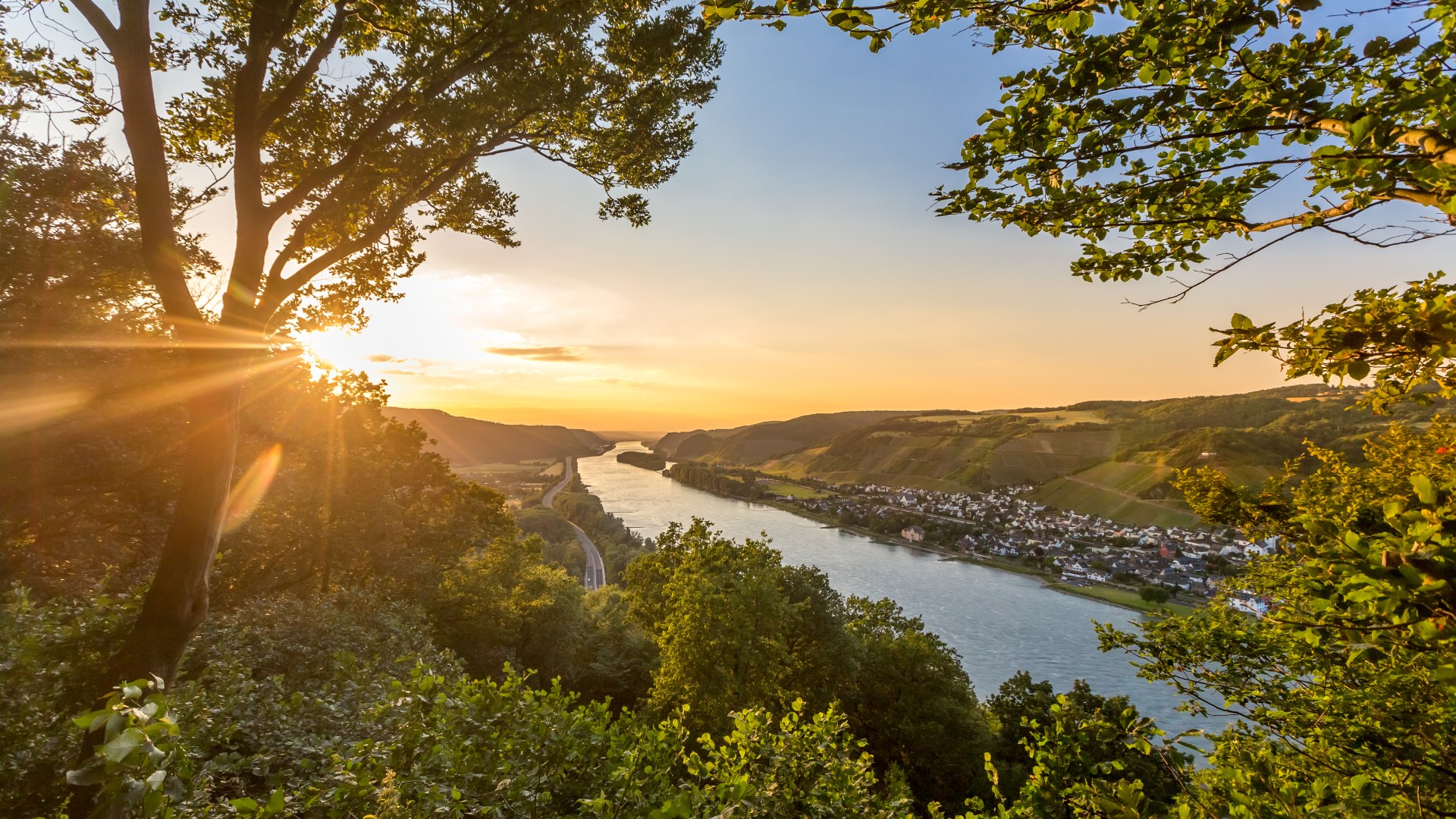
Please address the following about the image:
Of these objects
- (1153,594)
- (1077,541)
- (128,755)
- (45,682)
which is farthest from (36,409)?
(1077,541)

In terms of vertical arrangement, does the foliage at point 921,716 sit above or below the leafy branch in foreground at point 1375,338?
below

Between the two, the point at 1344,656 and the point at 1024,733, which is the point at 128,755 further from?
the point at 1024,733

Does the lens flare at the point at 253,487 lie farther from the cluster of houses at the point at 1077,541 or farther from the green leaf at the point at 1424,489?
the cluster of houses at the point at 1077,541

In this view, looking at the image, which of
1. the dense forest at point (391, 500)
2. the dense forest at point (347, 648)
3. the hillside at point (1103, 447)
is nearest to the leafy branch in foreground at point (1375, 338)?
the dense forest at point (391, 500)

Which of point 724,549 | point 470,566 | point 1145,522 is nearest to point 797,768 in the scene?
point 724,549

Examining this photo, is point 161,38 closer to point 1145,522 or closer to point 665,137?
point 665,137
